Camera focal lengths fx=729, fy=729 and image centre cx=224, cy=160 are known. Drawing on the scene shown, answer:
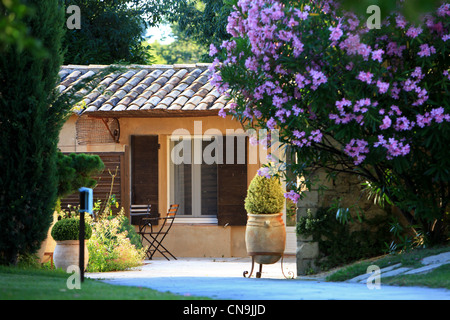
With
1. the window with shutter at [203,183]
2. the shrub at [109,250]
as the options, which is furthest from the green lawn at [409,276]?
the window with shutter at [203,183]

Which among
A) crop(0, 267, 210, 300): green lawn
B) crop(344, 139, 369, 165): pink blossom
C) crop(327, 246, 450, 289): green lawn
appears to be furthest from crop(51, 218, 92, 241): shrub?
crop(344, 139, 369, 165): pink blossom

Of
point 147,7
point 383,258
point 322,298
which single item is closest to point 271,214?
point 383,258

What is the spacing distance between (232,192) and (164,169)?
1552 millimetres

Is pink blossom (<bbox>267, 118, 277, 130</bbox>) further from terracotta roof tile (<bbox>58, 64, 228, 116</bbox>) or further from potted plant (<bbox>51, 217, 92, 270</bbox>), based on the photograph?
terracotta roof tile (<bbox>58, 64, 228, 116</bbox>)

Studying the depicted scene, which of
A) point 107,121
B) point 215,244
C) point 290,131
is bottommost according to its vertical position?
point 215,244

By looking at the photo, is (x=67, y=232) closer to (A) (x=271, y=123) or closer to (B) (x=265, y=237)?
(B) (x=265, y=237)

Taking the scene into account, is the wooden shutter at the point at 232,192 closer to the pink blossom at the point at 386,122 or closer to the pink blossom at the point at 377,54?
the pink blossom at the point at 386,122

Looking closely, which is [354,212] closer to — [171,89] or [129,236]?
[129,236]

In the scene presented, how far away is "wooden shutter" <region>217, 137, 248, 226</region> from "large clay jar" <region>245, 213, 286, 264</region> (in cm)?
385

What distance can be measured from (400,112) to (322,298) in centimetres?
291

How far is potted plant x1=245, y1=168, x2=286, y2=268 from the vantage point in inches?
401

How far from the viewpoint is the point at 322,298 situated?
5.55 meters

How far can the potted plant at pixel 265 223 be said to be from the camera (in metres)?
10.2

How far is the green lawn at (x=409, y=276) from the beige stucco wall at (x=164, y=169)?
5.00 m
